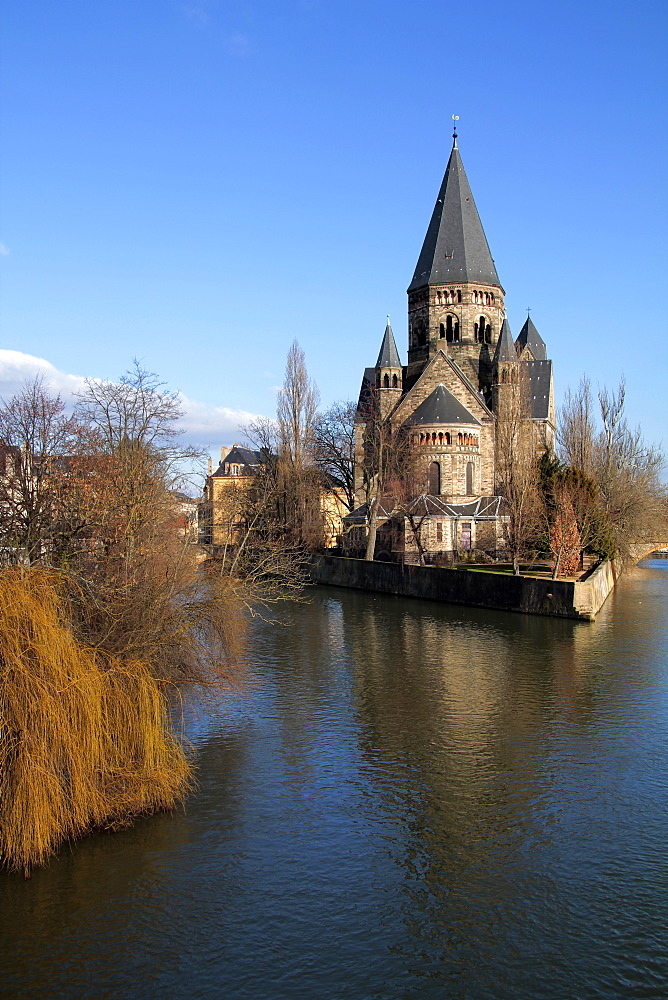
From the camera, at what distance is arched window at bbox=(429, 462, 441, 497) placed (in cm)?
5631

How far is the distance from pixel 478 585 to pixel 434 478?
56.0 feet

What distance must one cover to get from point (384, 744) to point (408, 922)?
728 cm

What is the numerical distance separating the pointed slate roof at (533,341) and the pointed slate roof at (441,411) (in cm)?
1855

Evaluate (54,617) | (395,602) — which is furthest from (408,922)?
(395,602)

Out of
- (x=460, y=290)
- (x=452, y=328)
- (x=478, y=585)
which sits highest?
(x=460, y=290)

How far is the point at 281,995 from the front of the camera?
10500 mm

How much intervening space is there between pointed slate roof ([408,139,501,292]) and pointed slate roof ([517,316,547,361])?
11305 millimetres

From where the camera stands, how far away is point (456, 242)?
64.1 metres

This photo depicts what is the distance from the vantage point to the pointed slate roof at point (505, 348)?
60.1 meters

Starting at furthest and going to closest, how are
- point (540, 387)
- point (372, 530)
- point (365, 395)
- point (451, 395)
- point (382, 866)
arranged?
point (365, 395) < point (540, 387) < point (451, 395) < point (372, 530) < point (382, 866)

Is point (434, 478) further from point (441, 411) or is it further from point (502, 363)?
point (502, 363)

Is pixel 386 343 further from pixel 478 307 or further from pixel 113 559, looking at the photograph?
pixel 113 559

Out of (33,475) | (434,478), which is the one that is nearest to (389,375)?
(434,478)

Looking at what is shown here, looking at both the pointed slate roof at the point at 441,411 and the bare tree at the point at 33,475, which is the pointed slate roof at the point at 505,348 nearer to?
the pointed slate roof at the point at 441,411
